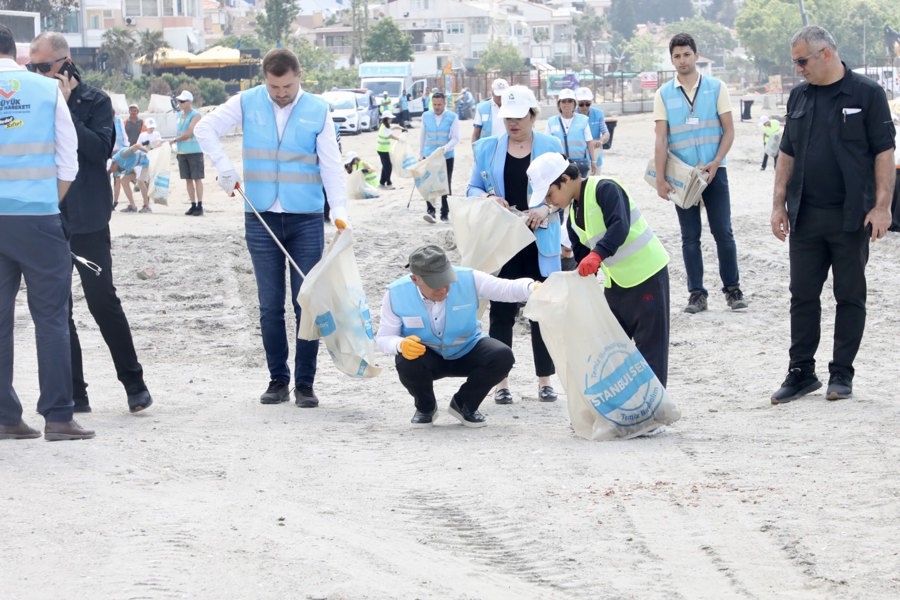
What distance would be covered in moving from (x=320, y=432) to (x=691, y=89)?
4.44 meters

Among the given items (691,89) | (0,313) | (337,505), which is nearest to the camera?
(337,505)

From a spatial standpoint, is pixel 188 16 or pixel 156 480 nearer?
pixel 156 480

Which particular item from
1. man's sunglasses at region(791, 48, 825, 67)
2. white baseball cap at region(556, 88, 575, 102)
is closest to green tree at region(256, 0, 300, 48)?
white baseball cap at region(556, 88, 575, 102)

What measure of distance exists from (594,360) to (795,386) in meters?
1.48

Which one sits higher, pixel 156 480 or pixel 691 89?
pixel 691 89

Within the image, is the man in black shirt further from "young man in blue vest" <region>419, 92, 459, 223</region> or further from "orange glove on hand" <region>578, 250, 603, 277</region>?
"young man in blue vest" <region>419, 92, 459, 223</region>

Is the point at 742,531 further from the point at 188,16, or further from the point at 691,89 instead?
the point at 188,16

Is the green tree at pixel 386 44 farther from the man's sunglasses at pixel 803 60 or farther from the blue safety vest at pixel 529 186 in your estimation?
the man's sunglasses at pixel 803 60

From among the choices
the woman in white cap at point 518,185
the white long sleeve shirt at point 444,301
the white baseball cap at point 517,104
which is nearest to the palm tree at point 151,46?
the woman in white cap at point 518,185

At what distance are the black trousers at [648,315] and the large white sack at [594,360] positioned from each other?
310 millimetres

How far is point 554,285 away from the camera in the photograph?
641 centimetres

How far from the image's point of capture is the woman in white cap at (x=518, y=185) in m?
7.27

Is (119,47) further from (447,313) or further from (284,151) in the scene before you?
(447,313)

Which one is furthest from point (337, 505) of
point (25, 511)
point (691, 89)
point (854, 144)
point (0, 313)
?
point (691, 89)
